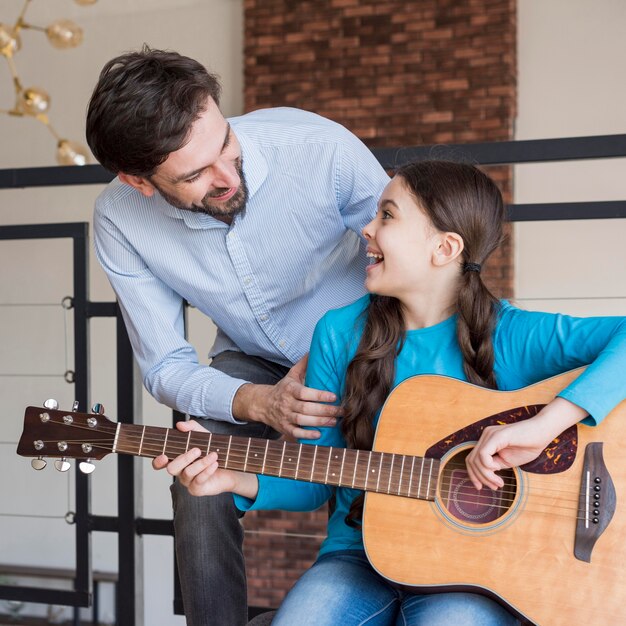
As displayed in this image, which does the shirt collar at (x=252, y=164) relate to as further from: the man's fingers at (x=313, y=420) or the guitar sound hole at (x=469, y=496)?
the guitar sound hole at (x=469, y=496)

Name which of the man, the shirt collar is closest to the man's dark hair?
the man

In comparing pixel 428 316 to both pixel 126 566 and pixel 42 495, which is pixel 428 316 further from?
pixel 42 495

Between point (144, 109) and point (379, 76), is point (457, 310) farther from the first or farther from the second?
point (379, 76)

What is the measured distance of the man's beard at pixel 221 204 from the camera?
1649 millimetres

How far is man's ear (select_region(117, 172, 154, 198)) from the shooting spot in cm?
166

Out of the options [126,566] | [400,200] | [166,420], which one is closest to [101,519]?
[126,566]

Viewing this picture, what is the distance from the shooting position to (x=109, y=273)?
5.92ft

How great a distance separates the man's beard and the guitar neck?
0.48 metres

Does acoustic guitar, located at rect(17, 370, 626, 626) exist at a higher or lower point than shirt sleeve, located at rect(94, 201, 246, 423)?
lower

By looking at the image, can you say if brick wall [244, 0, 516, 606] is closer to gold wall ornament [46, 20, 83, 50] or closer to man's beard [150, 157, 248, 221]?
gold wall ornament [46, 20, 83, 50]

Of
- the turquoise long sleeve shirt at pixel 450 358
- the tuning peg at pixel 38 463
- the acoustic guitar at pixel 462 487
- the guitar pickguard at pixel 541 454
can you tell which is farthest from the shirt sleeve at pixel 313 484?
the tuning peg at pixel 38 463

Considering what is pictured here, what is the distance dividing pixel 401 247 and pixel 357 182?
268 mm

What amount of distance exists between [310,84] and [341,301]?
11.9 ft

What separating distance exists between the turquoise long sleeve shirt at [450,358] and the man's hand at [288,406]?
0.15 feet
